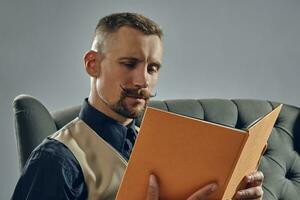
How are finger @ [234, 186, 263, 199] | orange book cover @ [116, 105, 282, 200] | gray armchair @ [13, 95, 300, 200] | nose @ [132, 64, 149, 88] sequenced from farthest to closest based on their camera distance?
gray armchair @ [13, 95, 300, 200] → nose @ [132, 64, 149, 88] → finger @ [234, 186, 263, 199] → orange book cover @ [116, 105, 282, 200]

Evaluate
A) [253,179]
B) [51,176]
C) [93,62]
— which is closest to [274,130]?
[253,179]

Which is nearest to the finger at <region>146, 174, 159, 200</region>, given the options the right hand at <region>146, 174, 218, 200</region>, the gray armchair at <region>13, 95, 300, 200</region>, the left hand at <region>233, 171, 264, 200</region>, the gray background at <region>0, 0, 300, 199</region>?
the right hand at <region>146, 174, 218, 200</region>

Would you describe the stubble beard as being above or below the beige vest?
above

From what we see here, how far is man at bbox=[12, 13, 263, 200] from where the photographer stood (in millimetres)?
894

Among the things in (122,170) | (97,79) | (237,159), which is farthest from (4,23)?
(237,159)

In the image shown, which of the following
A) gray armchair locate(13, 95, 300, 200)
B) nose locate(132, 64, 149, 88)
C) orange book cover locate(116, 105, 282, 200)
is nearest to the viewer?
orange book cover locate(116, 105, 282, 200)

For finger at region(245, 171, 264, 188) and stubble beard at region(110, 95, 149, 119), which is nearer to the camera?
finger at region(245, 171, 264, 188)

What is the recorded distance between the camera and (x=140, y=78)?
98 cm

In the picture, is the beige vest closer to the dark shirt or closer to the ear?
the dark shirt


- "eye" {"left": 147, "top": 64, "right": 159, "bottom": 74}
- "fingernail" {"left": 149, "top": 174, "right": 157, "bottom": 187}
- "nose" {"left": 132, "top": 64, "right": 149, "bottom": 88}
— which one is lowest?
"fingernail" {"left": 149, "top": 174, "right": 157, "bottom": 187}

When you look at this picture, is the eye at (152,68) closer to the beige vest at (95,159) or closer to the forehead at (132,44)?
the forehead at (132,44)

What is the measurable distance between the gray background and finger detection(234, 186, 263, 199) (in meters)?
0.78

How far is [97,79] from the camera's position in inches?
40.3

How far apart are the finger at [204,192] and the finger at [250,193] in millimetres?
108
